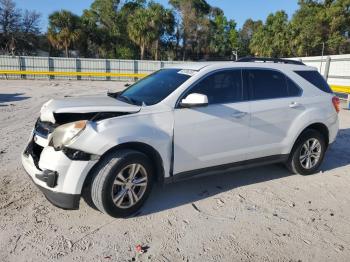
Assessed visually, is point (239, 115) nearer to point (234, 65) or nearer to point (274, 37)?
point (234, 65)

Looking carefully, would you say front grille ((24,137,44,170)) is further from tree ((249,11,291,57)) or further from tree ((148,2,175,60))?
tree ((249,11,291,57))

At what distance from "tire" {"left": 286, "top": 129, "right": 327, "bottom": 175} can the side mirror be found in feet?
6.72

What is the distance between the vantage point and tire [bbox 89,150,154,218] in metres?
3.38

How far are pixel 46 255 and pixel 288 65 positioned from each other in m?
4.18

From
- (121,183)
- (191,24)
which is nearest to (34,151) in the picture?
(121,183)

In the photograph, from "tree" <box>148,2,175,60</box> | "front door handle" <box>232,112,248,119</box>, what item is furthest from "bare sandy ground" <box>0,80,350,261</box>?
"tree" <box>148,2,175,60</box>

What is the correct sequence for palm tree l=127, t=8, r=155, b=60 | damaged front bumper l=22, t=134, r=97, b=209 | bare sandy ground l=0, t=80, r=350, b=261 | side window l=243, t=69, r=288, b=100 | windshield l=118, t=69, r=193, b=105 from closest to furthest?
1. bare sandy ground l=0, t=80, r=350, b=261
2. damaged front bumper l=22, t=134, r=97, b=209
3. windshield l=118, t=69, r=193, b=105
4. side window l=243, t=69, r=288, b=100
5. palm tree l=127, t=8, r=155, b=60

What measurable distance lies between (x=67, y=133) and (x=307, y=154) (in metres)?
3.70

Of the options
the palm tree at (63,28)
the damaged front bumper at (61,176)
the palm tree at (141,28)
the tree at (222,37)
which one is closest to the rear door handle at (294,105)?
the damaged front bumper at (61,176)

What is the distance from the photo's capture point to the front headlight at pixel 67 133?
325 centimetres

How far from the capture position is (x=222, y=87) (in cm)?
427

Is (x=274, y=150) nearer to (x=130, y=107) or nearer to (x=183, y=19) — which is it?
(x=130, y=107)

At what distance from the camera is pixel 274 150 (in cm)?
475

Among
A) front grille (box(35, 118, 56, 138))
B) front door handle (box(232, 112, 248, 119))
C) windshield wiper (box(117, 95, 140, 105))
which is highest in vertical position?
windshield wiper (box(117, 95, 140, 105))
